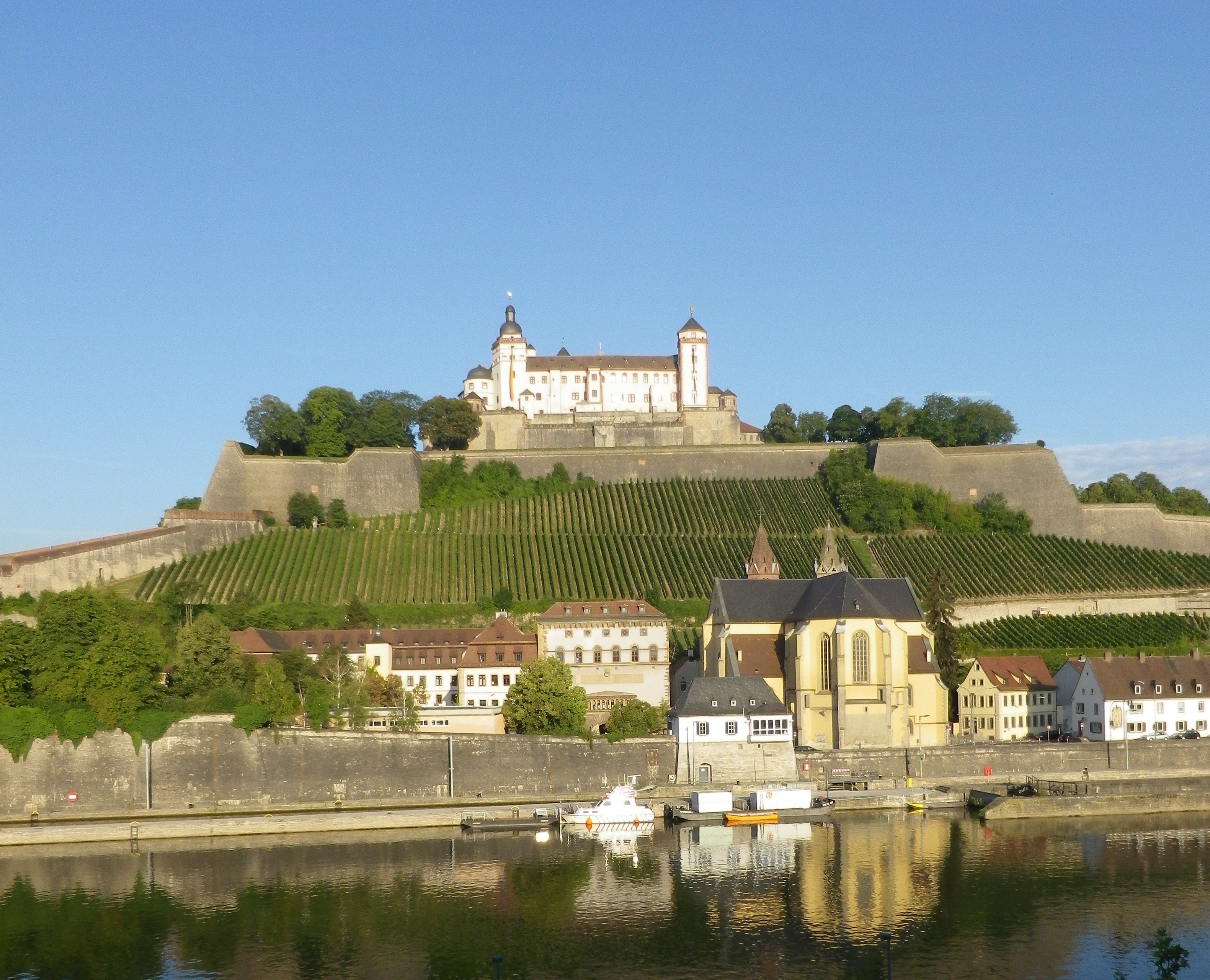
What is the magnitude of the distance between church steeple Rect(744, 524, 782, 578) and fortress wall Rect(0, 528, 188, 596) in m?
32.9

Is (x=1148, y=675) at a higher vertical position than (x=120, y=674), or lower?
lower

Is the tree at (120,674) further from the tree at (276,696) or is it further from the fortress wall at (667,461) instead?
the fortress wall at (667,461)

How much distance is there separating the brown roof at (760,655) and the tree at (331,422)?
4396 cm

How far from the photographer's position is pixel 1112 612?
253ft

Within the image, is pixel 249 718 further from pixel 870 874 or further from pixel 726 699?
pixel 870 874

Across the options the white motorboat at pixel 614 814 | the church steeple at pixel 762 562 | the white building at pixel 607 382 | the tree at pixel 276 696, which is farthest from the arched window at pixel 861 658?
the white building at pixel 607 382

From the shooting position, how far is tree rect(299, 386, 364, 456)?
95.9 metres

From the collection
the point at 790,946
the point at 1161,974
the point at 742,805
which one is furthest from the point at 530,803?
the point at 1161,974

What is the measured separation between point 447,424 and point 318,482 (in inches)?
544

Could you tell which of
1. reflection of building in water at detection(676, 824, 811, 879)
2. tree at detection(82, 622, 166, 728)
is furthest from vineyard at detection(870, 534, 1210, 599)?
tree at detection(82, 622, 166, 728)

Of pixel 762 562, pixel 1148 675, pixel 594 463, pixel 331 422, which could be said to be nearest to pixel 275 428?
pixel 331 422

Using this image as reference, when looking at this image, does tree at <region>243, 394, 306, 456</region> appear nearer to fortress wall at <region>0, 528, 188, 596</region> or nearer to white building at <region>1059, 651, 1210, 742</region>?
fortress wall at <region>0, 528, 188, 596</region>

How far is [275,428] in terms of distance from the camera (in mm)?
96625

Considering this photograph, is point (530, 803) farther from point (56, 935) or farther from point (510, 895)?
point (56, 935)
